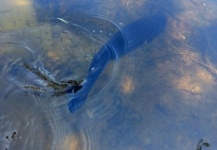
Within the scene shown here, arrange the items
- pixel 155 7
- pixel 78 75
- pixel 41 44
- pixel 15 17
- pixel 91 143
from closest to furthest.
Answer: pixel 91 143
pixel 78 75
pixel 41 44
pixel 15 17
pixel 155 7

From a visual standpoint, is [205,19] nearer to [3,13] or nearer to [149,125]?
[149,125]

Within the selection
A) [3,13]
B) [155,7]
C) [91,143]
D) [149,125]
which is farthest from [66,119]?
[155,7]

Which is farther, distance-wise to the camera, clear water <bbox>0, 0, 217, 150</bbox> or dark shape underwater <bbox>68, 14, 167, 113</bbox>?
dark shape underwater <bbox>68, 14, 167, 113</bbox>

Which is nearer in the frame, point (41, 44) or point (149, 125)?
point (149, 125)

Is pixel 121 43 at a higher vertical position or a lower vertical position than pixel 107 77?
higher

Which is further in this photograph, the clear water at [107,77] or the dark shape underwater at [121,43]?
the dark shape underwater at [121,43]
